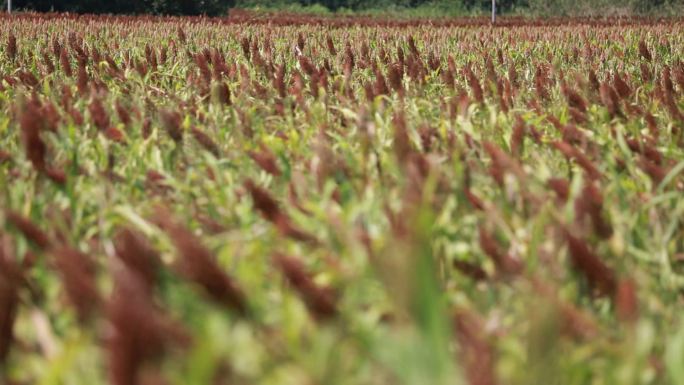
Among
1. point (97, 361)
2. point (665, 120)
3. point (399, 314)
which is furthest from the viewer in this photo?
point (665, 120)

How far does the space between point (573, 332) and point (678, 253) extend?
2.65ft

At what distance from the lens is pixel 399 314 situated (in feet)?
2.68

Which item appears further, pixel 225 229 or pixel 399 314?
pixel 225 229

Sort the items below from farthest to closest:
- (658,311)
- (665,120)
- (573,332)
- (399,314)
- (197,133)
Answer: (665,120) → (197,133) → (658,311) → (573,332) → (399,314)

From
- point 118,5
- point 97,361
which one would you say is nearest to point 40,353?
point 97,361

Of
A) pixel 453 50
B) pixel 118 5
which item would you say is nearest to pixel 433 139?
pixel 453 50

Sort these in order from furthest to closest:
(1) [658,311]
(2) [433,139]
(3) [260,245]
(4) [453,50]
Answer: (4) [453,50] < (2) [433,139] < (3) [260,245] < (1) [658,311]

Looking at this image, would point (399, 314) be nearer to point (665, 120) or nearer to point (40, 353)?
point (40, 353)

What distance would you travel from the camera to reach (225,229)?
6.35ft

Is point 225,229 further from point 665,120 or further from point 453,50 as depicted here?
point 453,50

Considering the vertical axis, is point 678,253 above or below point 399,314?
below

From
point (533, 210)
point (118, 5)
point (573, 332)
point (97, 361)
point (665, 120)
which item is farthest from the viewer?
point (118, 5)

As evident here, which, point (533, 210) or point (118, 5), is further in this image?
point (118, 5)

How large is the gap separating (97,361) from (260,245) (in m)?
0.54
